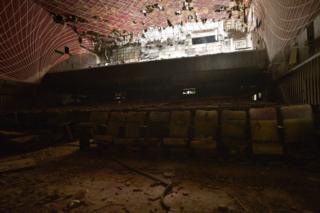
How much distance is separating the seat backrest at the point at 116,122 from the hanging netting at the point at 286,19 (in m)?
3.59

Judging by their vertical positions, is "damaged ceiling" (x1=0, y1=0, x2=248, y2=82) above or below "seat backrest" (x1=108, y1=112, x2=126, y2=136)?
above

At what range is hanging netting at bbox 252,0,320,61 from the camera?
2.44 metres

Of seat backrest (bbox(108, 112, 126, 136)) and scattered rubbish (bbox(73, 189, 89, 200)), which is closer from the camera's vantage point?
scattered rubbish (bbox(73, 189, 89, 200))

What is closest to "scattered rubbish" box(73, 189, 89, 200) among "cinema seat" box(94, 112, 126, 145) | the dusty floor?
the dusty floor

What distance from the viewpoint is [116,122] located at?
162 inches

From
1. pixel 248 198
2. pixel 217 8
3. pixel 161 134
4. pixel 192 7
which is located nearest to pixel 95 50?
pixel 192 7


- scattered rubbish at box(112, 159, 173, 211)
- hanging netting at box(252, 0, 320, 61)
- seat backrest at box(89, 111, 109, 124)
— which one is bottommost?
scattered rubbish at box(112, 159, 173, 211)

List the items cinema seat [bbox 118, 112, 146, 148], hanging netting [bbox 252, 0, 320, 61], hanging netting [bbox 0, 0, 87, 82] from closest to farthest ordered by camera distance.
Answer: hanging netting [bbox 252, 0, 320, 61] → cinema seat [bbox 118, 112, 146, 148] → hanging netting [bbox 0, 0, 87, 82]

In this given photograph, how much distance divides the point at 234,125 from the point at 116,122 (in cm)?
250

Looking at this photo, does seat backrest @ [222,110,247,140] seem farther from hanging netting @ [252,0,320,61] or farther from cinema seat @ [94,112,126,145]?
cinema seat @ [94,112,126,145]

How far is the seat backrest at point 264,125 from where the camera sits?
2895 millimetres

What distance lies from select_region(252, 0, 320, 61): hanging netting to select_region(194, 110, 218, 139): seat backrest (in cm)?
188

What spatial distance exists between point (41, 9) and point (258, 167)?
7976 millimetres

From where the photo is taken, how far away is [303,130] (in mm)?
2691
